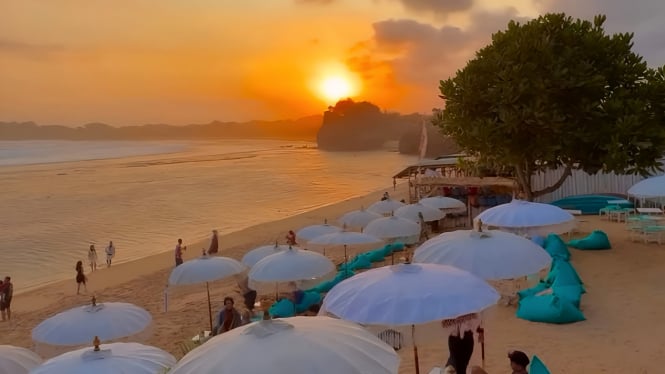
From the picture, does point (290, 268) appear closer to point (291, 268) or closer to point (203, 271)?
point (291, 268)

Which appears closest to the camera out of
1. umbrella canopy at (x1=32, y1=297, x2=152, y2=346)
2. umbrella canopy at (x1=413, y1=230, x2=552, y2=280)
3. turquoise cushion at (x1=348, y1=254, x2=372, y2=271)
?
umbrella canopy at (x1=413, y1=230, x2=552, y2=280)

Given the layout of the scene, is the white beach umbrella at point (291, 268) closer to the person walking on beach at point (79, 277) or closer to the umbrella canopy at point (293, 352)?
the umbrella canopy at point (293, 352)

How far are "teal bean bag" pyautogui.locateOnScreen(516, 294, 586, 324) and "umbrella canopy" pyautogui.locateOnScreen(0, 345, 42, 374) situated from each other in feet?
25.1

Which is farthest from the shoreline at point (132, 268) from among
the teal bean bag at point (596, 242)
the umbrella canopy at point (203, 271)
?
the teal bean bag at point (596, 242)

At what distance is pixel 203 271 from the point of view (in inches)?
403

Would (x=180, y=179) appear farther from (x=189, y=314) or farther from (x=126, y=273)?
(x=189, y=314)

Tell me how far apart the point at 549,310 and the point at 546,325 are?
0.27 metres

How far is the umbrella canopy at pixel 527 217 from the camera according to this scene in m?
9.47

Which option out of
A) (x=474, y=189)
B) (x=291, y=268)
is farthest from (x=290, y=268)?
(x=474, y=189)

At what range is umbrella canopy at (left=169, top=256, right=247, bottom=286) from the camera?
10.1 metres

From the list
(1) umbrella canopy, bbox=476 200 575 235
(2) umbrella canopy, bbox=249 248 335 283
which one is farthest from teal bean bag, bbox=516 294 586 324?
(2) umbrella canopy, bbox=249 248 335 283

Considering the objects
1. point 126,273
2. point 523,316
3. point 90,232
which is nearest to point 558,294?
point 523,316

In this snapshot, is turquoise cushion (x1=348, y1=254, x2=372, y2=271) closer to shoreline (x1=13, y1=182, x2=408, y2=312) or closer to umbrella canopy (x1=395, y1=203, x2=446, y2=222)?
umbrella canopy (x1=395, y1=203, x2=446, y2=222)

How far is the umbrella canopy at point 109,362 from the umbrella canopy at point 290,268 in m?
4.02
